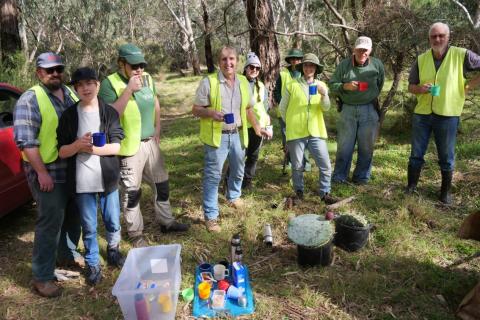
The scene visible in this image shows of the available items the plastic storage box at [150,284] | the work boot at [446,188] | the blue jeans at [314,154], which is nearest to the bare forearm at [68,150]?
the plastic storage box at [150,284]

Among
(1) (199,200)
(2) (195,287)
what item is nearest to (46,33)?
(1) (199,200)

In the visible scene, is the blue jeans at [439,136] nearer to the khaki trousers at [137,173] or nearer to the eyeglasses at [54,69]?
the khaki trousers at [137,173]

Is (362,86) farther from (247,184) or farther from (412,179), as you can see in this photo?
(247,184)

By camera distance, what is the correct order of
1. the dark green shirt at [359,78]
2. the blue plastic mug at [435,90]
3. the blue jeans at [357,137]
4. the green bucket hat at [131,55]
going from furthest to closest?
the blue jeans at [357,137]
the dark green shirt at [359,78]
the blue plastic mug at [435,90]
the green bucket hat at [131,55]

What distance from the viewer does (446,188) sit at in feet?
16.4

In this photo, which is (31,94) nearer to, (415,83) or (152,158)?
(152,158)

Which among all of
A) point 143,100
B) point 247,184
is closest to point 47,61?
point 143,100

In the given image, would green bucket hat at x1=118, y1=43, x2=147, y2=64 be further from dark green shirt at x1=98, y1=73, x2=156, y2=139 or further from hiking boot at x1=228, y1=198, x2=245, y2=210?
hiking boot at x1=228, y1=198, x2=245, y2=210

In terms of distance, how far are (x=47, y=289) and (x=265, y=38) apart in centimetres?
623

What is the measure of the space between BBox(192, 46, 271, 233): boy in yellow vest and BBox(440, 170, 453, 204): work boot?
8.80 ft

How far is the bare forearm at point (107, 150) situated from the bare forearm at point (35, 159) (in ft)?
1.37

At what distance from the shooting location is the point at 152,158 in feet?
13.4

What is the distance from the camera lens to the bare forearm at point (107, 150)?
321cm

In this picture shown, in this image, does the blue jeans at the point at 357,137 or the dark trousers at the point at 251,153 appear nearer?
the blue jeans at the point at 357,137
